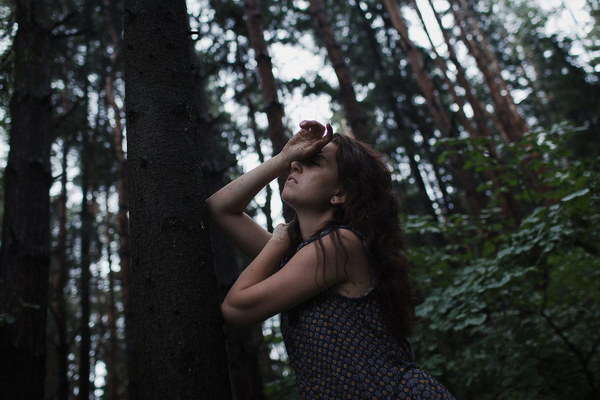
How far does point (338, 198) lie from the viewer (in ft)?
6.37

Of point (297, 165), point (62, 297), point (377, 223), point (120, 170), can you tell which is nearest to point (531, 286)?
point (377, 223)

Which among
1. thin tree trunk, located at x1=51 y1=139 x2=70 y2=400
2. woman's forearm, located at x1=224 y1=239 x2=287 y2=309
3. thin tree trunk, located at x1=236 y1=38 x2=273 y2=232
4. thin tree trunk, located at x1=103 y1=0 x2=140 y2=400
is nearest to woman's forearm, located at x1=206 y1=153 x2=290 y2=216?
woman's forearm, located at x1=224 y1=239 x2=287 y2=309

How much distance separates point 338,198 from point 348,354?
2.22 ft

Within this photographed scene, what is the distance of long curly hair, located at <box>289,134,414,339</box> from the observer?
1774 millimetres

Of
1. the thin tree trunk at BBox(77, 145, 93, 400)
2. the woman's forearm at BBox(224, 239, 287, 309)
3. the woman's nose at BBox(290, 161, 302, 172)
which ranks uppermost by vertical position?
the thin tree trunk at BBox(77, 145, 93, 400)

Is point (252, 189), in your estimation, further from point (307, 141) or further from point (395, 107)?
point (395, 107)

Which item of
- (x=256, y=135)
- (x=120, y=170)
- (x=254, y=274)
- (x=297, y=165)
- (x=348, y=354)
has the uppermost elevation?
(x=120, y=170)

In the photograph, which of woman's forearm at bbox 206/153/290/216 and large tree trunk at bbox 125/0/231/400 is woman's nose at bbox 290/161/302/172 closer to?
woman's forearm at bbox 206/153/290/216

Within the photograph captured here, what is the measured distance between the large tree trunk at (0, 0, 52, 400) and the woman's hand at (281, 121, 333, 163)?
2.56m

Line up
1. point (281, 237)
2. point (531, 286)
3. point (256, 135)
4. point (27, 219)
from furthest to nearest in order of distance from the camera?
1. point (256, 135)
2. point (531, 286)
3. point (27, 219)
4. point (281, 237)

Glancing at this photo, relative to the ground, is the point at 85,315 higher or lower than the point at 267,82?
lower

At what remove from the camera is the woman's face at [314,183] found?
1939mm

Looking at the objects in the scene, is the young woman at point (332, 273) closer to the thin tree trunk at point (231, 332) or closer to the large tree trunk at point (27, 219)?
the large tree trunk at point (27, 219)

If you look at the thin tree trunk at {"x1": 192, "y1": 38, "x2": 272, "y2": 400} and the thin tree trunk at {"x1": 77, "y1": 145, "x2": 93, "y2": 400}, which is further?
the thin tree trunk at {"x1": 77, "y1": 145, "x2": 93, "y2": 400}
